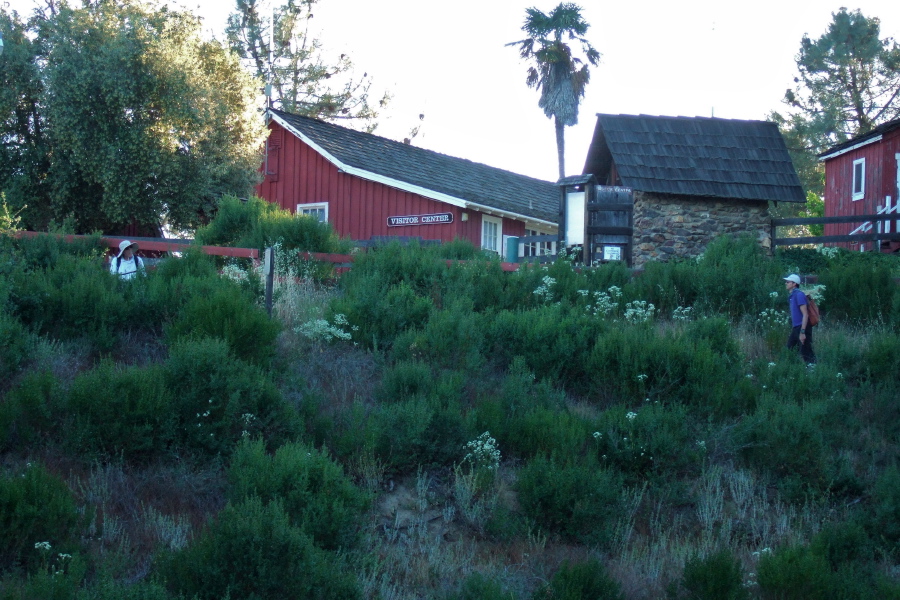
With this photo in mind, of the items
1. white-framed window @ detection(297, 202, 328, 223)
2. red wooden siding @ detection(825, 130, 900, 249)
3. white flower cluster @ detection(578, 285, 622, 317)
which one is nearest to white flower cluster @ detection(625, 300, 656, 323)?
white flower cluster @ detection(578, 285, 622, 317)

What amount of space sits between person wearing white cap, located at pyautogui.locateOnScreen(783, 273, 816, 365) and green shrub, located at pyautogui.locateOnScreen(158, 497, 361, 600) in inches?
281

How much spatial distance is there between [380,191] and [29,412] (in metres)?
16.6

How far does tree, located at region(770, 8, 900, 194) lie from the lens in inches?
1526

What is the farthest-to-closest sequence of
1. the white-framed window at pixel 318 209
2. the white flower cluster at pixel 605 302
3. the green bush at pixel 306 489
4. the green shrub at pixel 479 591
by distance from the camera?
the white-framed window at pixel 318 209, the white flower cluster at pixel 605 302, the green bush at pixel 306 489, the green shrub at pixel 479 591

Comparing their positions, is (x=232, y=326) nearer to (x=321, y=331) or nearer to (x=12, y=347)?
(x=321, y=331)

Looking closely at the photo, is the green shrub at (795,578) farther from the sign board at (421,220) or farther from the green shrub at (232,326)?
the sign board at (421,220)

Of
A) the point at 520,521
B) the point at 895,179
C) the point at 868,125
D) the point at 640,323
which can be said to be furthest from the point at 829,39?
the point at 520,521

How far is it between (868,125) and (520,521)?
118 ft

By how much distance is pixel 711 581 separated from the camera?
A: 733cm

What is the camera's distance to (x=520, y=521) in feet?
27.3

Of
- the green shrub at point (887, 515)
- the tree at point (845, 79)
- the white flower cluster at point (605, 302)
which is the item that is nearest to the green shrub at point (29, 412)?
the white flower cluster at point (605, 302)

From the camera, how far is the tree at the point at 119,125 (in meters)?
22.1

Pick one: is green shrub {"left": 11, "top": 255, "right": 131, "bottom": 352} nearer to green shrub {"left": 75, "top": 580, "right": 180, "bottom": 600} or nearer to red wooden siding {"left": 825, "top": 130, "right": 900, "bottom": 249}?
Answer: green shrub {"left": 75, "top": 580, "right": 180, "bottom": 600}

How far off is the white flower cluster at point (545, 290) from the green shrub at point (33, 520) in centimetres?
787
